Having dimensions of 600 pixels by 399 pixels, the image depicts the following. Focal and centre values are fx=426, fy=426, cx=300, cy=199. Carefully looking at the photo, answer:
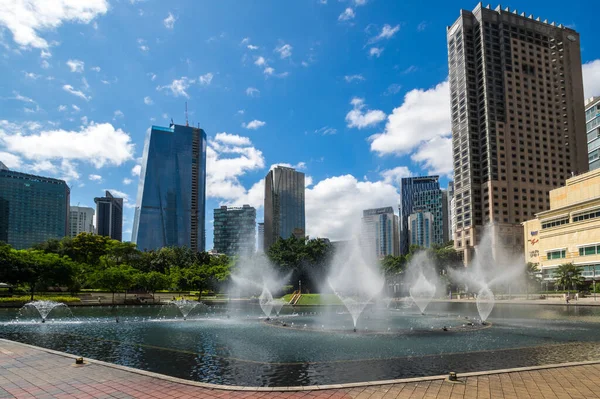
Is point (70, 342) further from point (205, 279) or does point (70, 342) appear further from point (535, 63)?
point (535, 63)

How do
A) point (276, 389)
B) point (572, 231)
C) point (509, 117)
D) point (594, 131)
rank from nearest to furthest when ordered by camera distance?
point (276, 389)
point (572, 231)
point (594, 131)
point (509, 117)

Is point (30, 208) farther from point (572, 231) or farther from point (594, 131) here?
point (594, 131)

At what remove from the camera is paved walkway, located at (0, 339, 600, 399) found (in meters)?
11.2

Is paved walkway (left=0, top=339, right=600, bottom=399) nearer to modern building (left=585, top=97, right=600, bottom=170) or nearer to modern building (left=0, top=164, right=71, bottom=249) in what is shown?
modern building (left=585, top=97, right=600, bottom=170)

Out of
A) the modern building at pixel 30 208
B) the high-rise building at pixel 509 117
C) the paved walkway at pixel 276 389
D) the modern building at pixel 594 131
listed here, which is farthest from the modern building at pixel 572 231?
the modern building at pixel 30 208

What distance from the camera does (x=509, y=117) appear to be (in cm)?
13562

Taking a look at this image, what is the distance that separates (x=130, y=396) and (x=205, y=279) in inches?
2748

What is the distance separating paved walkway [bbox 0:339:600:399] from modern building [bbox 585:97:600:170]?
130 metres

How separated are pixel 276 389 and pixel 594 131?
481ft

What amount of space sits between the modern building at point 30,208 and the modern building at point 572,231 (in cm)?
18992

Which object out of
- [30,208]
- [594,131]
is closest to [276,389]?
[594,131]

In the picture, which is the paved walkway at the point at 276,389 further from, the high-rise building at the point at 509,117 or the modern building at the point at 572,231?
the high-rise building at the point at 509,117

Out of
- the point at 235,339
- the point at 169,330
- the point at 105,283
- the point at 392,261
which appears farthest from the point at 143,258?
the point at 235,339

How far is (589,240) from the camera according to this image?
251 ft
